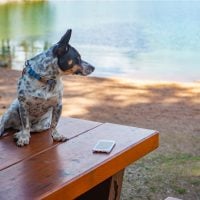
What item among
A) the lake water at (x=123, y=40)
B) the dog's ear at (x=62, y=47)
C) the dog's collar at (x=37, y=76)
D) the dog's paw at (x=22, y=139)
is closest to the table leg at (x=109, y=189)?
the dog's paw at (x=22, y=139)

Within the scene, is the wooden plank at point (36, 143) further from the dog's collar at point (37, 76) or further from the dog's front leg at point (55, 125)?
Answer: the dog's collar at point (37, 76)

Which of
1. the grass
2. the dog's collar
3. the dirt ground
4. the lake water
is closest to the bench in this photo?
the dog's collar

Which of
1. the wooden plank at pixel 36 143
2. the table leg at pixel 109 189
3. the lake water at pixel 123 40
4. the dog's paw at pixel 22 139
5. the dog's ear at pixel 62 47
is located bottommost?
the lake water at pixel 123 40

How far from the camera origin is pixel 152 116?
4602mm

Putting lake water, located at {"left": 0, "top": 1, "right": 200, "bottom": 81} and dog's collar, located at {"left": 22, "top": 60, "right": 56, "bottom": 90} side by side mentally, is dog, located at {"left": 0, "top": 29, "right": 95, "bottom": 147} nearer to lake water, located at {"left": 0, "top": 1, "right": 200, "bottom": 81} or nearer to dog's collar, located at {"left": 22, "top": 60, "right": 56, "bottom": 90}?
dog's collar, located at {"left": 22, "top": 60, "right": 56, "bottom": 90}

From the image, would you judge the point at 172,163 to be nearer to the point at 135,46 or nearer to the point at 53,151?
the point at 53,151

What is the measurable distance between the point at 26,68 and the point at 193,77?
5.27 m

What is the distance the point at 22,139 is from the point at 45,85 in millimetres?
244

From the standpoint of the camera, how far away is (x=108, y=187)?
240cm

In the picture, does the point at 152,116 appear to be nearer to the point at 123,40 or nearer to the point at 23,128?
the point at 23,128

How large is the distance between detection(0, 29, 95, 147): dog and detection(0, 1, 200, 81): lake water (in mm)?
4721

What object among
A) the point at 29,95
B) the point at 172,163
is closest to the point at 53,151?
the point at 29,95

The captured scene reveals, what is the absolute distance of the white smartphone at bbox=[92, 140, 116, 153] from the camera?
2.07m

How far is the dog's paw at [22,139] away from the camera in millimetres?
2123
